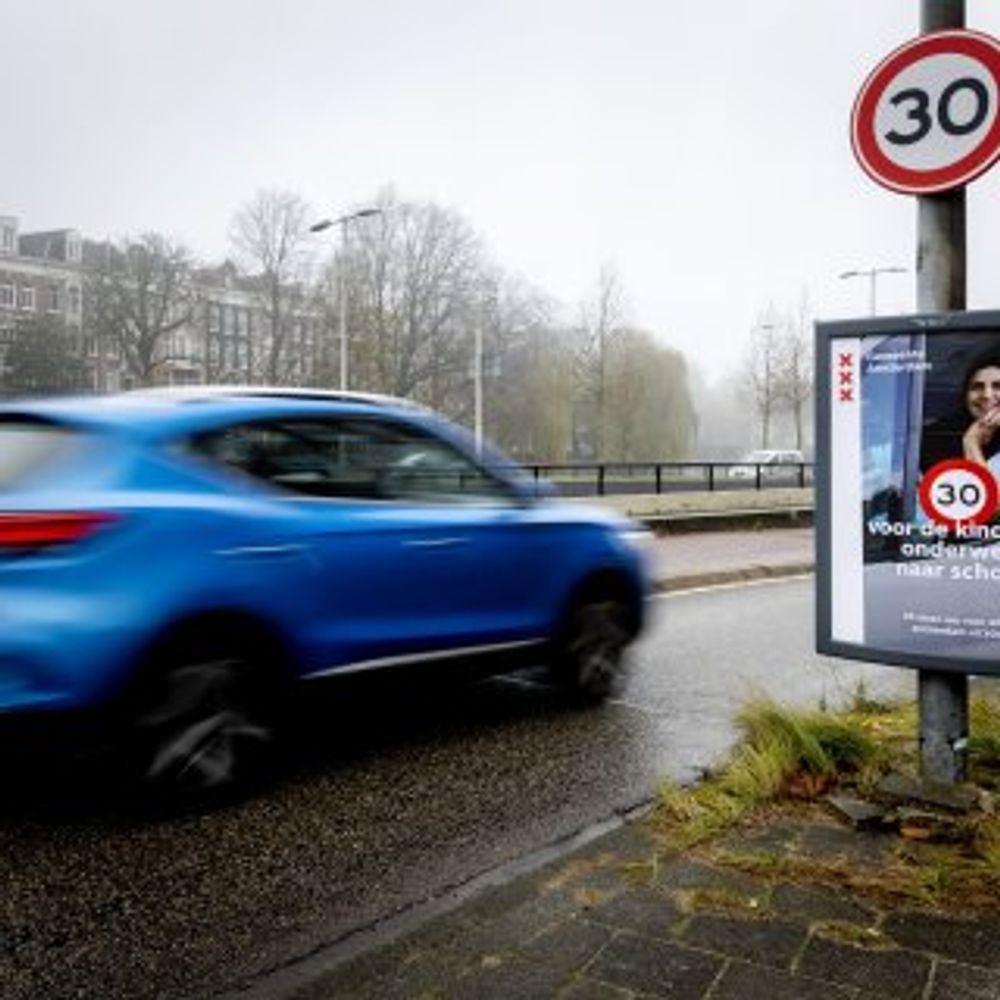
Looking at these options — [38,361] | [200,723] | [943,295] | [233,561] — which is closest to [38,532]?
[233,561]

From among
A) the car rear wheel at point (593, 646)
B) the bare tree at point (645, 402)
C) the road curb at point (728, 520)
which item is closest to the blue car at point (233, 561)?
the car rear wheel at point (593, 646)

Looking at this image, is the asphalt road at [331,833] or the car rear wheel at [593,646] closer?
the asphalt road at [331,833]

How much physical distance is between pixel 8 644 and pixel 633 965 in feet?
8.49

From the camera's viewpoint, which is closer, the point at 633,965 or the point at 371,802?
the point at 633,965

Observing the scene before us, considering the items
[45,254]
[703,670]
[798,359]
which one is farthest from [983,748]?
[45,254]

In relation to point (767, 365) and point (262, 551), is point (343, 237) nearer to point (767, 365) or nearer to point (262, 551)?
point (767, 365)

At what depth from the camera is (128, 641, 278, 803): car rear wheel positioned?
445 cm

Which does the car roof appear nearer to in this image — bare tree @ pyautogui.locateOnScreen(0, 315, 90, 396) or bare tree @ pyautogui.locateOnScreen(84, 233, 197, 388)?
bare tree @ pyautogui.locateOnScreen(84, 233, 197, 388)

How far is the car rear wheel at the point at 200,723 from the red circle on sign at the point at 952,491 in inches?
112

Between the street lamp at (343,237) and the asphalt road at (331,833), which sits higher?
the street lamp at (343,237)

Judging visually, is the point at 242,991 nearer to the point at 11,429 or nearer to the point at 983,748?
the point at 11,429

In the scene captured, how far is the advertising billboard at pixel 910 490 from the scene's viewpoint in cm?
434

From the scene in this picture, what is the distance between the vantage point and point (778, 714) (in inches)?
202

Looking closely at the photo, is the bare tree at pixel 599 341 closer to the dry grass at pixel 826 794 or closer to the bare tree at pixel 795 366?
the bare tree at pixel 795 366
